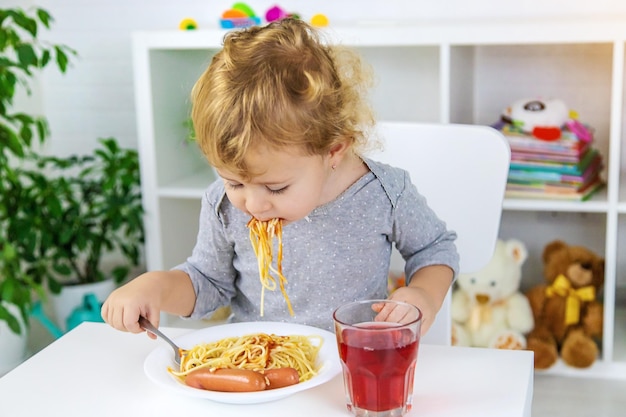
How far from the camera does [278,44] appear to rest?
1178 mm

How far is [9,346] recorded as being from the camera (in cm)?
251

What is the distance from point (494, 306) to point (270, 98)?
1.63 metres

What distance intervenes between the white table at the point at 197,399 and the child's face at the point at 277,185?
9.5 inches

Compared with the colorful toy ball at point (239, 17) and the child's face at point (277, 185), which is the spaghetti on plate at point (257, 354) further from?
the colorful toy ball at point (239, 17)

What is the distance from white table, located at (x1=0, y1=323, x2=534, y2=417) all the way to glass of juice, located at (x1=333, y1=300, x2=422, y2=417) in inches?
1.3

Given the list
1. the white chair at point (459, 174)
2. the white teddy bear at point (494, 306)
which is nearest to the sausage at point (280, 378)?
the white chair at point (459, 174)

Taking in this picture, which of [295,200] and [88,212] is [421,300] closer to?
[295,200]

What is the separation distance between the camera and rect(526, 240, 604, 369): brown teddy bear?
2.48 meters

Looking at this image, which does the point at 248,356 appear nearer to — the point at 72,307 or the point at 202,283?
the point at 202,283

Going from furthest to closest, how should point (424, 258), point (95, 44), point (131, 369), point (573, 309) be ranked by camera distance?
point (95, 44), point (573, 309), point (424, 258), point (131, 369)

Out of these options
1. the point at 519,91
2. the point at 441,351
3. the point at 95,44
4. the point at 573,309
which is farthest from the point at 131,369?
the point at 95,44

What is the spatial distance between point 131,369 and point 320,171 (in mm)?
363

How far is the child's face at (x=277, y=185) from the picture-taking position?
3.65 feet

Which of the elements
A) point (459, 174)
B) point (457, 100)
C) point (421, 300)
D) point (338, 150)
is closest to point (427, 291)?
point (421, 300)
